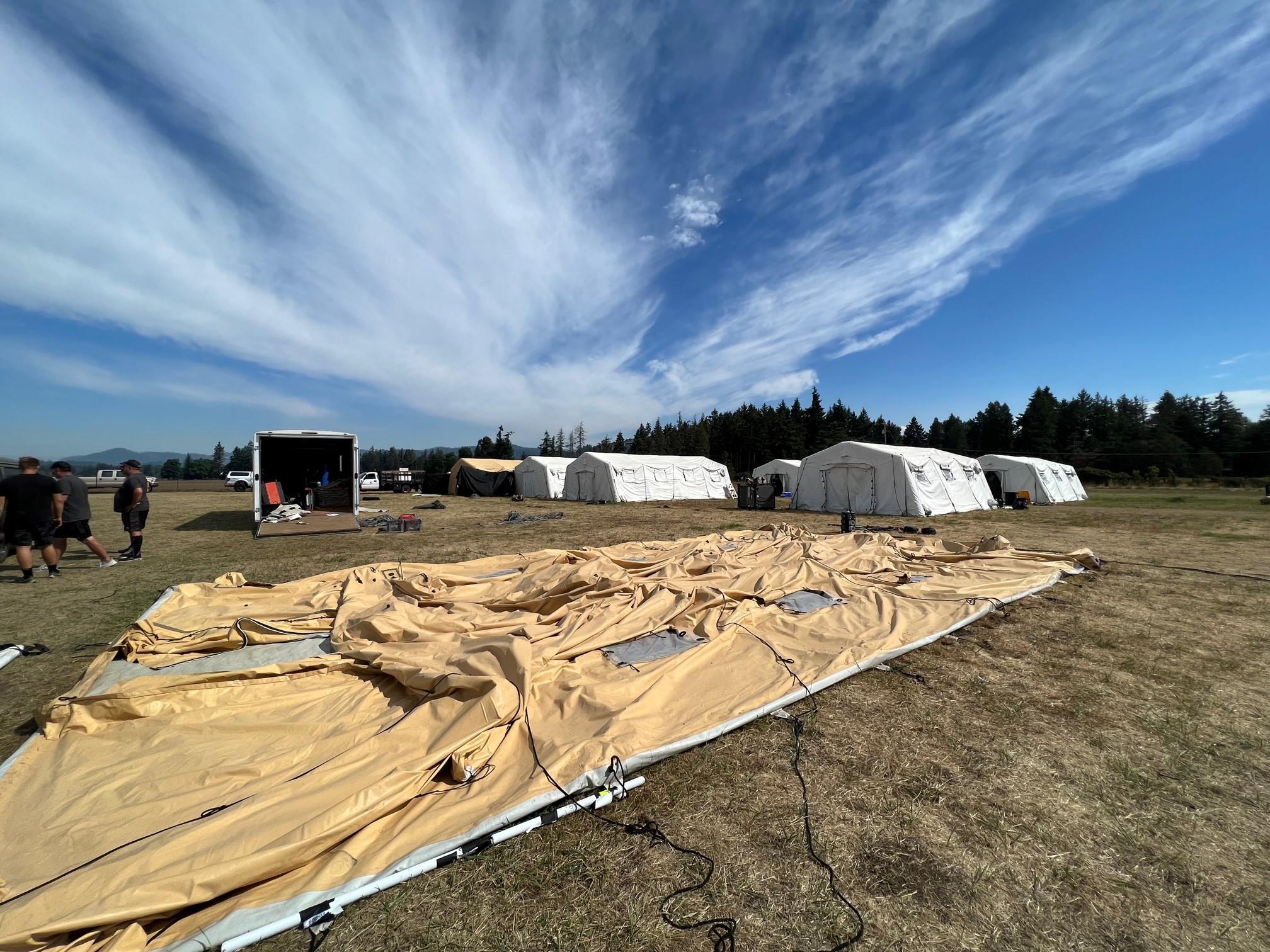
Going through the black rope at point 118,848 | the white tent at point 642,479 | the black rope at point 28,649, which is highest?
the white tent at point 642,479

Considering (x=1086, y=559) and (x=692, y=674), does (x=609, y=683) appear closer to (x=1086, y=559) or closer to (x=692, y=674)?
(x=692, y=674)

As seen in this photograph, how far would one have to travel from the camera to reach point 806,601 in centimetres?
505

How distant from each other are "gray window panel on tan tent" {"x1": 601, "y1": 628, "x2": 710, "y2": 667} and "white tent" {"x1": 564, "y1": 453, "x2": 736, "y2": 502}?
17.6 metres

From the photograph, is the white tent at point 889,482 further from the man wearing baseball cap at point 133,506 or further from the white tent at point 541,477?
the man wearing baseball cap at point 133,506

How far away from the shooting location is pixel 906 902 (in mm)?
1771

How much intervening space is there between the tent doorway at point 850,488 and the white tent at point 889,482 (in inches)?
0.8

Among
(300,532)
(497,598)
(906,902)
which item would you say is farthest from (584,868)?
(300,532)

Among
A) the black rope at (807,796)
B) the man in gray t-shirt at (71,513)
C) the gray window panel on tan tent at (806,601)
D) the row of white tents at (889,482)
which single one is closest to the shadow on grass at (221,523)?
the man in gray t-shirt at (71,513)

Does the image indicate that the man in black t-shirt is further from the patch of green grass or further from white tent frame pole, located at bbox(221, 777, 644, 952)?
the patch of green grass

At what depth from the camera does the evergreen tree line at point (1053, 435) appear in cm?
4481

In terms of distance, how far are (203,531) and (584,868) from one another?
595 inches

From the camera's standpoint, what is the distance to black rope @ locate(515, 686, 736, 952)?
1.65 m

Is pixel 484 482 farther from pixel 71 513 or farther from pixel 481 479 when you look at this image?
pixel 71 513

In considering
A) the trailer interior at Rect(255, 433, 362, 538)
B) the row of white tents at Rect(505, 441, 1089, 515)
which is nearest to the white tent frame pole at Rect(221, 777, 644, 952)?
the trailer interior at Rect(255, 433, 362, 538)
